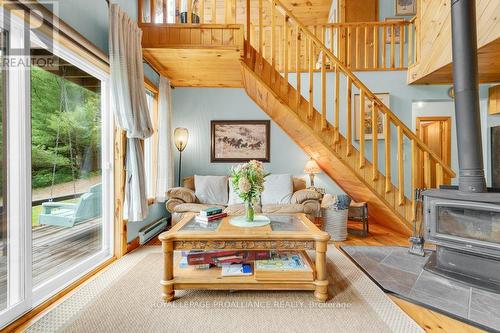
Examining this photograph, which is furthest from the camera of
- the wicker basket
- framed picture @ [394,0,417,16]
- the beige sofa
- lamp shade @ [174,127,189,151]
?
framed picture @ [394,0,417,16]

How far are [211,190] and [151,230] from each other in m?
1.01

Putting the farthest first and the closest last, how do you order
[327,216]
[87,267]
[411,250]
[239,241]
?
1. [327,216]
2. [411,250]
3. [87,267]
4. [239,241]

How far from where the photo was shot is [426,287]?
1941 mm

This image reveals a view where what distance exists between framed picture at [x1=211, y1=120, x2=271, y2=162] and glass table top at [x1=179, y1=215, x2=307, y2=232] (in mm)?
2104

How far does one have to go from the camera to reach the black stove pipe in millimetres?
2066

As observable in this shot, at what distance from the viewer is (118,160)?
2508mm

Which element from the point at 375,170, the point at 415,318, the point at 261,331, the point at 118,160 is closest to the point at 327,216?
the point at 375,170

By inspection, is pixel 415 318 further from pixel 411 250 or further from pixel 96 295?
pixel 96 295

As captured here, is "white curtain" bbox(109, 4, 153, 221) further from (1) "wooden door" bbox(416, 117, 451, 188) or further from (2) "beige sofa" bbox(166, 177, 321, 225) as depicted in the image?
(1) "wooden door" bbox(416, 117, 451, 188)

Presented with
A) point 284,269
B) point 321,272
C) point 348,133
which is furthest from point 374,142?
point 284,269

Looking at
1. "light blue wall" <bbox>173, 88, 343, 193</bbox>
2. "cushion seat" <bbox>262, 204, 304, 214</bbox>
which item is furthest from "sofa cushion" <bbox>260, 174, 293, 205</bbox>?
"light blue wall" <bbox>173, 88, 343, 193</bbox>

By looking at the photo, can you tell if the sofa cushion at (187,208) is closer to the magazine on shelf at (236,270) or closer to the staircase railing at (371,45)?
the magazine on shelf at (236,270)

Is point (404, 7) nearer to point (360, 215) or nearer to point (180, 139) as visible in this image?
point (360, 215)

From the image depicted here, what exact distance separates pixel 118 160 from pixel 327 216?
2.57 metres
